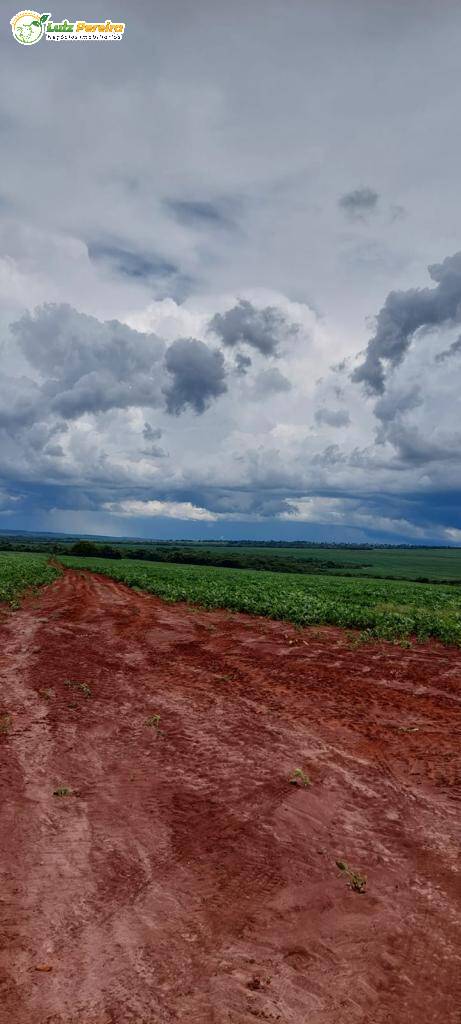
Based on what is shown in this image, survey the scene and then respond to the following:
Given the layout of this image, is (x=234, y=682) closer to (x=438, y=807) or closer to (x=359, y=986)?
(x=438, y=807)

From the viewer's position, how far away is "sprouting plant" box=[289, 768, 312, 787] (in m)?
8.47

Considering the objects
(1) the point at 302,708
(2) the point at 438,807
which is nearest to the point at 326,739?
(1) the point at 302,708

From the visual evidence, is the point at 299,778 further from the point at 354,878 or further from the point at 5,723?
the point at 5,723

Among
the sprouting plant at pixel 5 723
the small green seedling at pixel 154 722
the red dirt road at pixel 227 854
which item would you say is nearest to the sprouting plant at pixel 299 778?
the red dirt road at pixel 227 854

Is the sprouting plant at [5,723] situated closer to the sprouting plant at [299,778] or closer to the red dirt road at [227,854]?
the red dirt road at [227,854]

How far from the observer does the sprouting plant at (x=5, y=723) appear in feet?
33.9

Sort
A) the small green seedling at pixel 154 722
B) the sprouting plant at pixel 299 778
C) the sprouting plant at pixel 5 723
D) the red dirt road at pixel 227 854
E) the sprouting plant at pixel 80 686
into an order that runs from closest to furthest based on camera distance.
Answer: the red dirt road at pixel 227 854 < the sprouting plant at pixel 299 778 < the sprouting plant at pixel 5 723 < the small green seedling at pixel 154 722 < the sprouting plant at pixel 80 686

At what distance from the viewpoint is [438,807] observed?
8.05 meters

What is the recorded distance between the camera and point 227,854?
661 cm

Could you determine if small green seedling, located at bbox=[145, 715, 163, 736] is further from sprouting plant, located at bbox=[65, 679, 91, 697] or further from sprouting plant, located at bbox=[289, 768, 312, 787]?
sprouting plant, located at bbox=[289, 768, 312, 787]

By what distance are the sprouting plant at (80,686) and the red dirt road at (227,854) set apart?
24 centimetres

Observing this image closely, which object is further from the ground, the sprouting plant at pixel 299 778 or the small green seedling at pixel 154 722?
the sprouting plant at pixel 299 778

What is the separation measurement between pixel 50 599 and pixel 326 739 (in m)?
24.5

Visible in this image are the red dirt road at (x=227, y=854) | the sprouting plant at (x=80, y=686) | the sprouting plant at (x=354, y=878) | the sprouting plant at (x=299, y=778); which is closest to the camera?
the red dirt road at (x=227, y=854)
